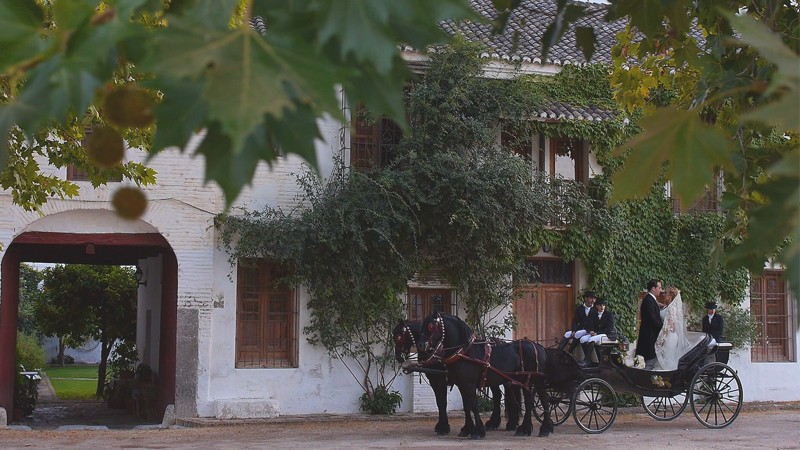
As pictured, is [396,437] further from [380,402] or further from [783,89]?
[783,89]

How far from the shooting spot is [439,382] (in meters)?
14.2

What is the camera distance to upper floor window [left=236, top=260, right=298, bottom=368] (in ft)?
54.2

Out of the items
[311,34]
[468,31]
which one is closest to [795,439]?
[468,31]

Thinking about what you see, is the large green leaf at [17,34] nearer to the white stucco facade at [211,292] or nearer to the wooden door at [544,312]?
the white stucco facade at [211,292]

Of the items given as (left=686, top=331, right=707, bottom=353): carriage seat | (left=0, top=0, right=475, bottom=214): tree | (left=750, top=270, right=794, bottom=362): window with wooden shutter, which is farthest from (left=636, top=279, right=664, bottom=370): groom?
(left=0, top=0, right=475, bottom=214): tree

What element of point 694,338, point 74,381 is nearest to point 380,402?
point 694,338

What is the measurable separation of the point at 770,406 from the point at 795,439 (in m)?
5.11

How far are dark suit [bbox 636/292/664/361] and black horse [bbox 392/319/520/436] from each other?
80.0 inches

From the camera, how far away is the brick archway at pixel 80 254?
51.5 ft

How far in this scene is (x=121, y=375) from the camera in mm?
20547

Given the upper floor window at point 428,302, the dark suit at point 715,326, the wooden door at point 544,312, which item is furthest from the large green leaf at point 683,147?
the wooden door at point 544,312

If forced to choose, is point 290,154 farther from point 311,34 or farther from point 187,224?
point 187,224

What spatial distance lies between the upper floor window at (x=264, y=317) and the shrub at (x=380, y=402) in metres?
1.31

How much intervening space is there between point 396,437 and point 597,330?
11.3ft
